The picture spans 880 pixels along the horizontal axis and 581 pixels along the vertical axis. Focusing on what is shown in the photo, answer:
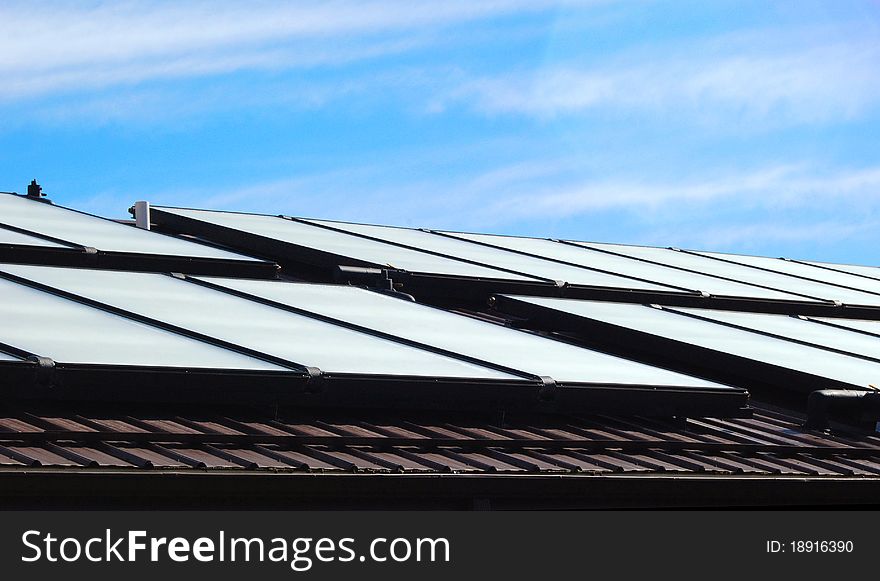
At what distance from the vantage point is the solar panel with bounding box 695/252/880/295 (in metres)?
26.0

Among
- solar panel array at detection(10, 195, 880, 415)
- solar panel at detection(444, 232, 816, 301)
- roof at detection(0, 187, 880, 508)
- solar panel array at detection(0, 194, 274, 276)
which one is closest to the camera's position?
roof at detection(0, 187, 880, 508)

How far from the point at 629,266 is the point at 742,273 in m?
2.75

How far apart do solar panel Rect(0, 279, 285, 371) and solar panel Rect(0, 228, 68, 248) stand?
341 centimetres

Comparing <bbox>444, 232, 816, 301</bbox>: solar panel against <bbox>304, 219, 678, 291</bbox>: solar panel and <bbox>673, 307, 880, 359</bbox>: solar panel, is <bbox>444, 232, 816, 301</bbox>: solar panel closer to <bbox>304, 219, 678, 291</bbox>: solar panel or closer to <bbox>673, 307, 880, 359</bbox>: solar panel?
<bbox>304, 219, 678, 291</bbox>: solar panel

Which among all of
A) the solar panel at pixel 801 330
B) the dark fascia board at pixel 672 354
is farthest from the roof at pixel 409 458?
the solar panel at pixel 801 330

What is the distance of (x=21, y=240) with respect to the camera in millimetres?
15297

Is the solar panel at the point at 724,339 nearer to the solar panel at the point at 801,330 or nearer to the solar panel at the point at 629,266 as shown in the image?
the solar panel at the point at 801,330

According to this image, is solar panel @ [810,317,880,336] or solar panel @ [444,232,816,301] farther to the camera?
solar panel @ [444,232,816,301]

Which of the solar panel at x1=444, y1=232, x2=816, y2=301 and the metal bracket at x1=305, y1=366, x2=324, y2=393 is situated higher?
the solar panel at x1=444, y1=232, x2=816, y2=301

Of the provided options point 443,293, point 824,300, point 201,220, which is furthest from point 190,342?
point 824,300

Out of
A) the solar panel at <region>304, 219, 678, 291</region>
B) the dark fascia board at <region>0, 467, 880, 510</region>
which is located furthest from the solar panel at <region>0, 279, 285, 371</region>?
the solar panel at <region>304, 219, 678, 291</region>

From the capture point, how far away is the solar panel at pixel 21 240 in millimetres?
15086

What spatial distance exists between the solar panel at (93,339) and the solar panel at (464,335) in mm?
2543
